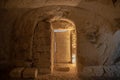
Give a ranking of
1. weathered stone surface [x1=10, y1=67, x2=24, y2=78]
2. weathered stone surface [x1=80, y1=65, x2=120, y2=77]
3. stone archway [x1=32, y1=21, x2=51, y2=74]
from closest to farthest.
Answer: weathered stone surface [x1=10, y1=67, x2=24, y2=78]
weathered stone surface [x1=80, y1=65, x2=120, y2=77]
stone archway [x1=32, y1=21, x2=51, y2=74]

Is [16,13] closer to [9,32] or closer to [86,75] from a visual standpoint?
[9,32]

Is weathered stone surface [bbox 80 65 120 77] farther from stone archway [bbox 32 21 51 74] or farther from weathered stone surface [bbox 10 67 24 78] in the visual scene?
weathered stone surface [bbox 10 67 24 78]

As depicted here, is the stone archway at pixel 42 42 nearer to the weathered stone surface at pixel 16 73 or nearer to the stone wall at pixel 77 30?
the stone wall at pixel 77 30

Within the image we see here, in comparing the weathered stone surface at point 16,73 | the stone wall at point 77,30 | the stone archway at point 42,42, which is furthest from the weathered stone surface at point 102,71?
the weathered stone surface at point 16,73

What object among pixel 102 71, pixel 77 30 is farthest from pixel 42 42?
pixel 102 71

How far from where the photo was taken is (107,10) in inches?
167

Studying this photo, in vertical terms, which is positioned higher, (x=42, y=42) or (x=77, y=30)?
(x=77, y=30)

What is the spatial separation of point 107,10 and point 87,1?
0.69 meters

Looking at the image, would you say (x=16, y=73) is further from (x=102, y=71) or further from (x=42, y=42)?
(x=102, y=71)

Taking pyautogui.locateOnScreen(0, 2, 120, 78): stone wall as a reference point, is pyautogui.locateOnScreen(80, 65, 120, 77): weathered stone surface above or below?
below

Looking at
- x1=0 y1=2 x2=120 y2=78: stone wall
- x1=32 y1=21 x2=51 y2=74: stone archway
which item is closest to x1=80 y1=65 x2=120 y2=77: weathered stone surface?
x1=0 y1=2 x2=120 y2=78: stone wall

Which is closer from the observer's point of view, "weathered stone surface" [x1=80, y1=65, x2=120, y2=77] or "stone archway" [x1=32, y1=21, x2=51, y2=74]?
"weathered stone surface" [x1=80, y1=65, x2=120, y2=77]

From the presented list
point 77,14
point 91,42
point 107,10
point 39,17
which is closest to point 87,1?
point 107,10

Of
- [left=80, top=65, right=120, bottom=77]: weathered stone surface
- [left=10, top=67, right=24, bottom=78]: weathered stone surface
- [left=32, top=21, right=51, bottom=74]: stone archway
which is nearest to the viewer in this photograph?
[left=10, top=67, right=24, bottom=78]: weathered stone surface
